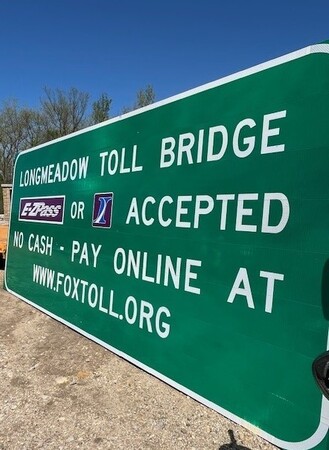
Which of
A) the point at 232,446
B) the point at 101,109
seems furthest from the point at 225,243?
the point at 101,109

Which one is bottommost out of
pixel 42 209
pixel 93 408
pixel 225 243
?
pixel 93 408

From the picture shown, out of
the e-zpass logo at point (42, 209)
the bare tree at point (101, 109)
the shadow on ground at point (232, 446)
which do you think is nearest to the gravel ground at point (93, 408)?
the shadow on ground at point (232, 446)

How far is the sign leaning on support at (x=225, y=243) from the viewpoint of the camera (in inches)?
109

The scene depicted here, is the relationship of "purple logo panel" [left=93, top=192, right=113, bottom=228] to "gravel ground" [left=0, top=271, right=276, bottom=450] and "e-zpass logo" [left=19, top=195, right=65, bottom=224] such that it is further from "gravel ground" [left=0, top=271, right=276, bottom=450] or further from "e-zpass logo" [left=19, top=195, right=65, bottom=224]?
"gravel ground" [left=0, top=271, right=276, bottom=450]

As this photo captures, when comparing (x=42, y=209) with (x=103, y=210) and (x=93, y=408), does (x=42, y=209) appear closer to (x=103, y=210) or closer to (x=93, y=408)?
(x=103, y=210)

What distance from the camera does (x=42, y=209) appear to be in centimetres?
646

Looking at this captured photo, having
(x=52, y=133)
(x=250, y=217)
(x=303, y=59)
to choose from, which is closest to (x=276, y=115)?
(x=303, y=59)

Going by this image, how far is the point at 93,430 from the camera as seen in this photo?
327 cm

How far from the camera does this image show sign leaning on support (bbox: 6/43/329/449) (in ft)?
9.10

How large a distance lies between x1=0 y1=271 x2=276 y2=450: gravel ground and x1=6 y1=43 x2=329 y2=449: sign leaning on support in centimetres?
14

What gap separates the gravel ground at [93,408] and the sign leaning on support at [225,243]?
143 millimetres

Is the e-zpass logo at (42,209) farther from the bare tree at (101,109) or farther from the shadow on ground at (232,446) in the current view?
the bare tree at (101,109)

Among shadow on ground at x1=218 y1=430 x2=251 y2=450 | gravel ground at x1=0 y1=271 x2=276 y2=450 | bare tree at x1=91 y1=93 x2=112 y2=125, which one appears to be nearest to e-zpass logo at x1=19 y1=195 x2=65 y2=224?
gravel ground at x1=0 y1=271 x2=276 y2=450

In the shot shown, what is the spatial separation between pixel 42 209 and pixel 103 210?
6.38 ft
